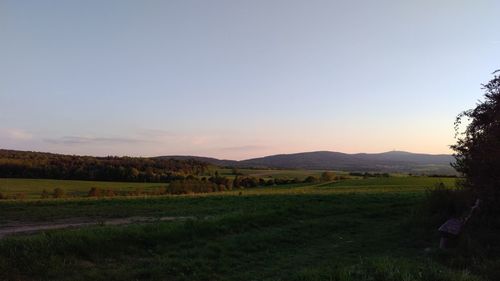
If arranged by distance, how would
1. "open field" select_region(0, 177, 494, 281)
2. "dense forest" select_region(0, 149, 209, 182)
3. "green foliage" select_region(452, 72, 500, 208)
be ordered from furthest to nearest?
"dense forest" select_region(0, 149, 209, 182) → "green foliage" select_region(452, 72, 500, 208) → "open field" select_region(0, 177, 494, 281)

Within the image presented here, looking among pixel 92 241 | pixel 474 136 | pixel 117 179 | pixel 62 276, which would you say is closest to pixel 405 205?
pixel 474 136

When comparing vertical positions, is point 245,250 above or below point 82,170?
below

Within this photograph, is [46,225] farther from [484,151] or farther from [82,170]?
[82,170]

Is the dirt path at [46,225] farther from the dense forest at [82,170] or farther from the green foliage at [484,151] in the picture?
the dense forest at [82,170]

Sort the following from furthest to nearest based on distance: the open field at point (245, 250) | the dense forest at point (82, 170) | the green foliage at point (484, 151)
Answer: the dense forest at point (82, 170) < the green foliage at point (484, 151) < the open field at point (245, 250)

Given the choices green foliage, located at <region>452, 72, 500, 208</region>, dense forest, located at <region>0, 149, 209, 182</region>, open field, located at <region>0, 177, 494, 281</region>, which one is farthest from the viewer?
dense forest, located at <region>0, 149, 209, 182</region>

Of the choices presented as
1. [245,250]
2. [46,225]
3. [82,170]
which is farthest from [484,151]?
[82,170]

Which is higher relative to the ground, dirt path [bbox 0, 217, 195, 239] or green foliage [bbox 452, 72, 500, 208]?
green foliage [bbox 452, 72, 500, 208]

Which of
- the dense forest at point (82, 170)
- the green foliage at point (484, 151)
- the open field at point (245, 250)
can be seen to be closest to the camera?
the open field at point (245, 250)

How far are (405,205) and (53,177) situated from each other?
7255cm

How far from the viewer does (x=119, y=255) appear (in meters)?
12.5

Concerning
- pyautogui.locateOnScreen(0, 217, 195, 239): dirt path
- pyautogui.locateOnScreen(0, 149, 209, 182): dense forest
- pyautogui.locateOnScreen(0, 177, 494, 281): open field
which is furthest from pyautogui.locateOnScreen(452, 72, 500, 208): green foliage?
pyautogui.locateOnScreen(0, 149, 209, 182): dense forest

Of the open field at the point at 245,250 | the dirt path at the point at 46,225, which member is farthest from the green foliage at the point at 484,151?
the dirt path at the point at 46,225

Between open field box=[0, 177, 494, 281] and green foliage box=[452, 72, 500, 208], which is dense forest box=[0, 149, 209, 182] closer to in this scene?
open field box=[0, 177, 494, 281]
